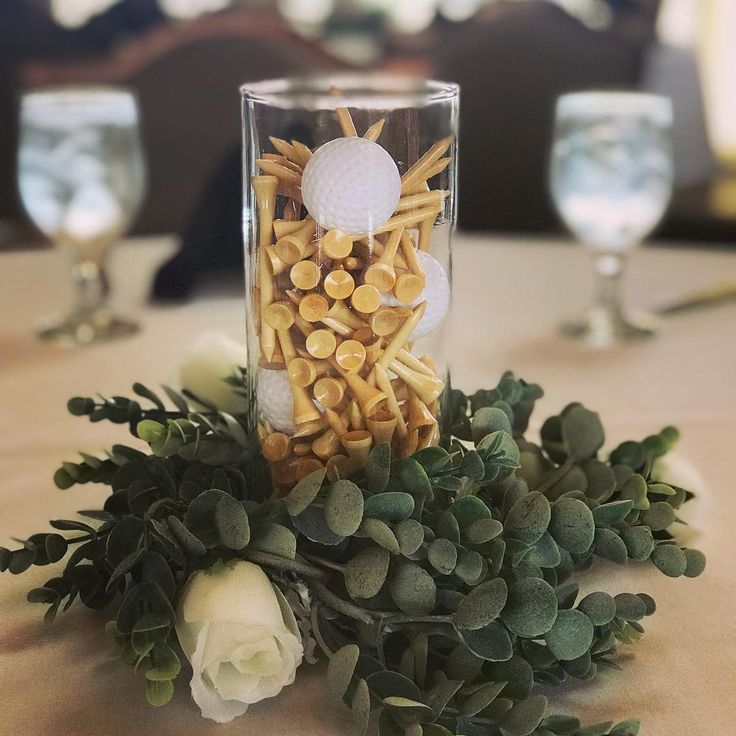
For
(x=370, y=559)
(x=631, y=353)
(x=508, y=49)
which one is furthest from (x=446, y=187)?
(x=508, y=49)

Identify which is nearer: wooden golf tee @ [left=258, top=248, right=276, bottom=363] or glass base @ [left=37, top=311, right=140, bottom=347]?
wooden golf tee @ [left=258, top=248, right=276, bottom=363]

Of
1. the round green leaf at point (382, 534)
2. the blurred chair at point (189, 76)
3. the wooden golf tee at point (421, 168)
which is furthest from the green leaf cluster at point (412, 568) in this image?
the blurred chair at point (189, 76)

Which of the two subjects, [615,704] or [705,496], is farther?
[705,496]

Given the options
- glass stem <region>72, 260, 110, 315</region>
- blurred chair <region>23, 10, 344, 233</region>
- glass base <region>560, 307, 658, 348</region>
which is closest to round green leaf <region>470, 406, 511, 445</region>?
A: glass base <region>560, 307, 658, 348</region>

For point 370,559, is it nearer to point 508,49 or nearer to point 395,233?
point 395,233

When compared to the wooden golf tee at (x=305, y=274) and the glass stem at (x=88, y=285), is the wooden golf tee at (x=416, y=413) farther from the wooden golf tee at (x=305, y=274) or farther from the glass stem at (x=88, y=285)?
the glass stem at (x=88, y=285)

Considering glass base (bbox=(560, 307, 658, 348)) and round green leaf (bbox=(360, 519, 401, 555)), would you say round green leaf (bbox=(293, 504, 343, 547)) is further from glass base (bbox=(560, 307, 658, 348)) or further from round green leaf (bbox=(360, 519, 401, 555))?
glass base (bbox=(560, 307, 658, 348))

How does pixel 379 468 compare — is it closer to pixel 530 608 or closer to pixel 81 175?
pixel 530 608
